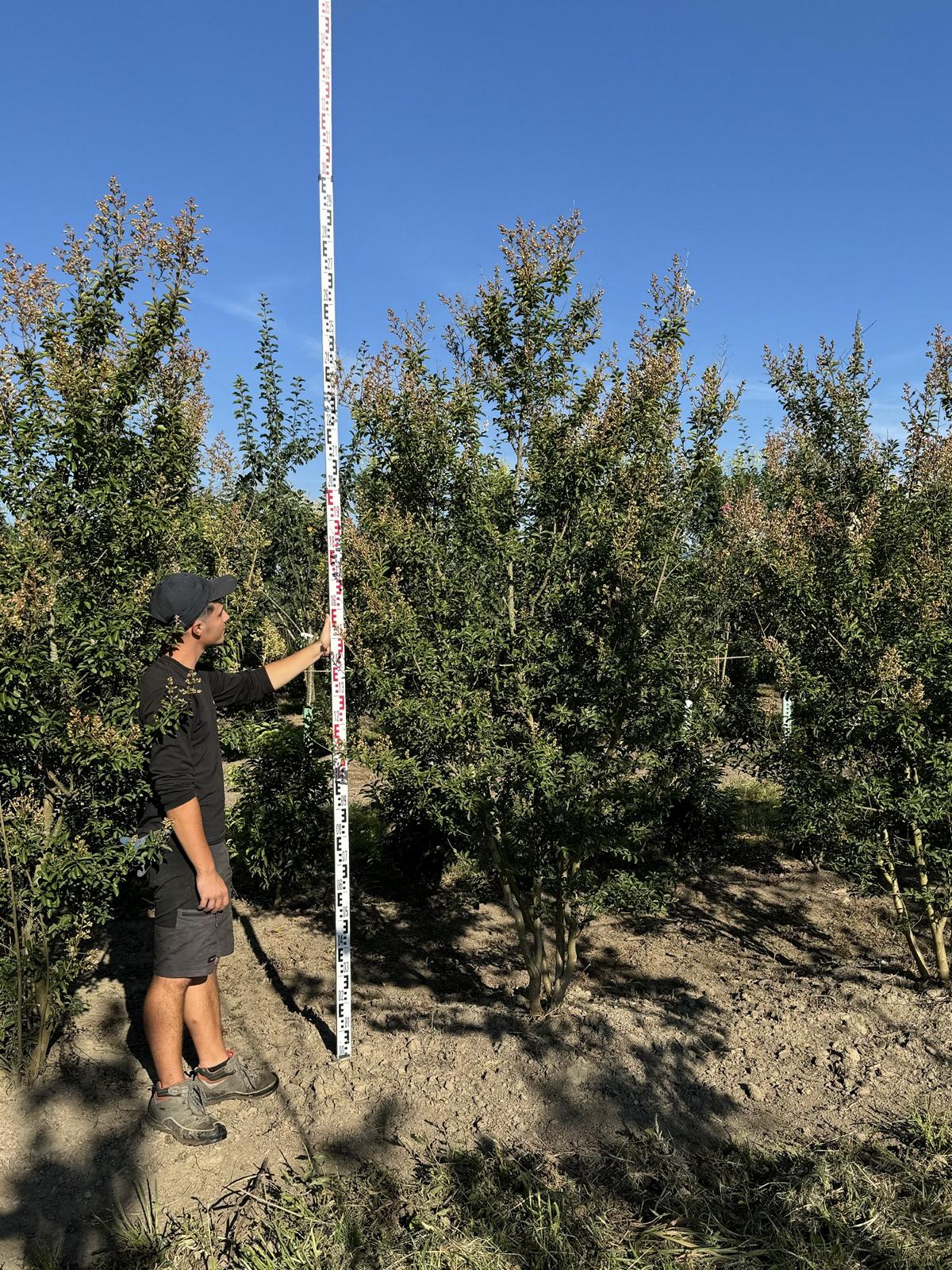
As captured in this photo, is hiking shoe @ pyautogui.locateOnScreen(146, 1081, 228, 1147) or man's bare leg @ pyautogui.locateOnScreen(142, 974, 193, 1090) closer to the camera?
hiking shoe @ pyautogui.locateOnScreen(146, 1081, 228, 1147)

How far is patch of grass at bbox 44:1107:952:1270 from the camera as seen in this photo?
2.62 metres

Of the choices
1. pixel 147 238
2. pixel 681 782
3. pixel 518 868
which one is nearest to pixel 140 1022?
→ pixel 518 868

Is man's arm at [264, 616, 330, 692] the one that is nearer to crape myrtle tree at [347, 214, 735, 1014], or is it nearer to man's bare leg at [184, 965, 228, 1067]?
crape myrtle tree at [347, 214, 735, 1014]

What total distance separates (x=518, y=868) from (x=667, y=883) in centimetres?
80

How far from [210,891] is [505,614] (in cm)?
201

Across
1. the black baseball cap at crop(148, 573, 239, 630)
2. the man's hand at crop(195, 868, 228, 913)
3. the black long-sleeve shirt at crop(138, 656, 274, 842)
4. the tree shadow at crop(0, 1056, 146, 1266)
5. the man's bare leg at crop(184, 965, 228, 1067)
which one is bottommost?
the tree shadow at crop(0, 1056, 146, 1266)

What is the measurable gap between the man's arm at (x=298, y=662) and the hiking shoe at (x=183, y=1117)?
1717 millimetres

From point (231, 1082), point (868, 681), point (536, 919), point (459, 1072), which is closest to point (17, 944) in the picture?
point (231, 1082)

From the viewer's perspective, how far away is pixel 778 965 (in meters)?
6.03

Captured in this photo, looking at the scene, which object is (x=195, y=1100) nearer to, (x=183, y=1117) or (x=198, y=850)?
(x=183, y=1117)

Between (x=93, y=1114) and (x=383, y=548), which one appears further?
(x=383, y=548)

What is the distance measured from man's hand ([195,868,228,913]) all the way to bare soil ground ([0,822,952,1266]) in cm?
87

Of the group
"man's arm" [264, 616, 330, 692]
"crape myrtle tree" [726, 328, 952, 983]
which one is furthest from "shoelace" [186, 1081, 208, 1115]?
"crape myrtle tree" [726, 328, 952, 983]

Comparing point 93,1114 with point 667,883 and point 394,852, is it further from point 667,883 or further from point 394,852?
point 394,852
